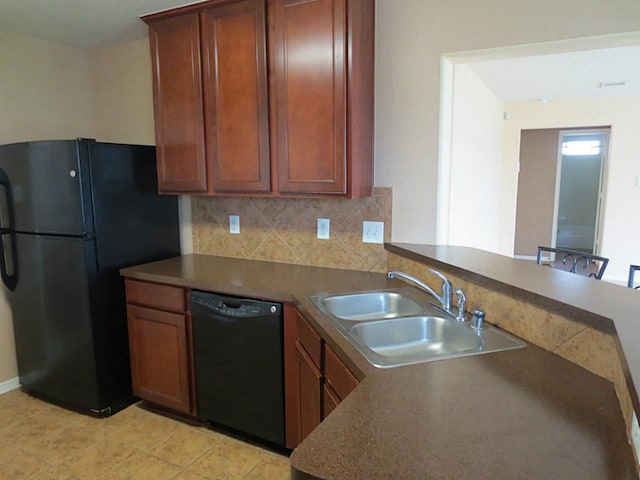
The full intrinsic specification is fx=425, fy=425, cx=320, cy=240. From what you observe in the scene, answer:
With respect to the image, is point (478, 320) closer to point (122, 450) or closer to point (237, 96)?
point (237, 96)

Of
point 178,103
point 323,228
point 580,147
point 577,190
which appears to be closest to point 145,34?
point 178,103

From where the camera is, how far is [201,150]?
2.45 metres

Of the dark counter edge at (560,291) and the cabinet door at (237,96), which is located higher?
the cabinet door at (237,96)

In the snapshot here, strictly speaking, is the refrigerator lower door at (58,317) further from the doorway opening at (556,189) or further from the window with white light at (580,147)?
the window with white light at (580,147)

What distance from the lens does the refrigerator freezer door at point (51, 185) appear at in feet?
7.60

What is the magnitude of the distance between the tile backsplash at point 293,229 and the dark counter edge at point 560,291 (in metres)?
0.36

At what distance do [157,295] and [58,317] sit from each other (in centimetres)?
67

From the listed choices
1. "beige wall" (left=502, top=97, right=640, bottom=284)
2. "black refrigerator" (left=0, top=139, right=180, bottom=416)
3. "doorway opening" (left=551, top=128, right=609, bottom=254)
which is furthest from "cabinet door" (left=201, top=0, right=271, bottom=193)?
"doorway opening" (left=551, top=128, right=609, bottom=254)

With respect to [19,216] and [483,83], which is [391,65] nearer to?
[483,83]

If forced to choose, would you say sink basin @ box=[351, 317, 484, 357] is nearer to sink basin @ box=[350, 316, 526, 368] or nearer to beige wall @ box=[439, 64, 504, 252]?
sink basin @ box=[350, 316, 526, 368]

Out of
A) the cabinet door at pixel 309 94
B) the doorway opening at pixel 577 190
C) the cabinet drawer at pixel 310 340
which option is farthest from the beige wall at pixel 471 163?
the doorway opening at pixel 577 190

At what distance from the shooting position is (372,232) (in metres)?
2.41

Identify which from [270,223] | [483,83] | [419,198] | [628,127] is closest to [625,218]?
[628,127]

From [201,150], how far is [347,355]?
1614mm
